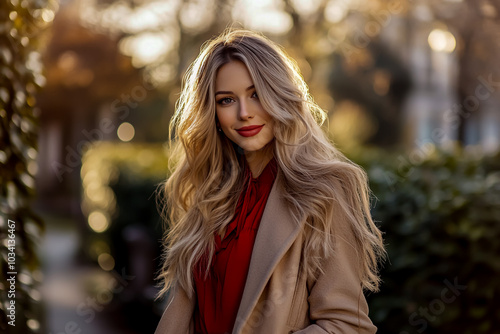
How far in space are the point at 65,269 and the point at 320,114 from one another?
9.65m

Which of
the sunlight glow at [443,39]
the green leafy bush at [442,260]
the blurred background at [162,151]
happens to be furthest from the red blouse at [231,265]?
the sunlight glow at [443,39]

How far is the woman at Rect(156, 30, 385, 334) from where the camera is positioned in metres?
2.25

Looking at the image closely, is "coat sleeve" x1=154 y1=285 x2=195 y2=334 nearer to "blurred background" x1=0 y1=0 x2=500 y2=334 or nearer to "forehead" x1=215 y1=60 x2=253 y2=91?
"blurred background" x1=0 y1=0 x2=500 y2=334

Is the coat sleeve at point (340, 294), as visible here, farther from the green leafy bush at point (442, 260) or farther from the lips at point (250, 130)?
the green leafy bush at point (442, 260)

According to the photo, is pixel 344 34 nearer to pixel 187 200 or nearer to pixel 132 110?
pixel 187 200

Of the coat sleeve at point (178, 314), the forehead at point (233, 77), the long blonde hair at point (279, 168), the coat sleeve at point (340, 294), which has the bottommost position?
the coat sleeve at point (178, 314)

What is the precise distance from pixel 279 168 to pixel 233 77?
16.8 inches

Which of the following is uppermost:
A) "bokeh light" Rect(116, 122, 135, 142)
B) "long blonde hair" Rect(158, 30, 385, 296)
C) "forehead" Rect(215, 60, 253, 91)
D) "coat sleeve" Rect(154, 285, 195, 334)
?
"forehead" Rect(215, 60, 253, 91)

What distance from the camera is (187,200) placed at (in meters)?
2.97

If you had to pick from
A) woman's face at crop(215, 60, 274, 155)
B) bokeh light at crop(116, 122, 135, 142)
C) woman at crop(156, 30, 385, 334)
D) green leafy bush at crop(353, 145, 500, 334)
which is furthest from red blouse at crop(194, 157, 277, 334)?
bokeh light at crop(116, 122, 135, 142)

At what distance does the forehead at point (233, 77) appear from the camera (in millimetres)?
2449

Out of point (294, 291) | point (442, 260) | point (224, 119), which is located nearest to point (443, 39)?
point (442, 260)

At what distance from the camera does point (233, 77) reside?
2.47 metres

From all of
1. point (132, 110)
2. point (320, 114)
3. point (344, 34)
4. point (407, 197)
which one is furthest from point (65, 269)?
point (132, 110)
